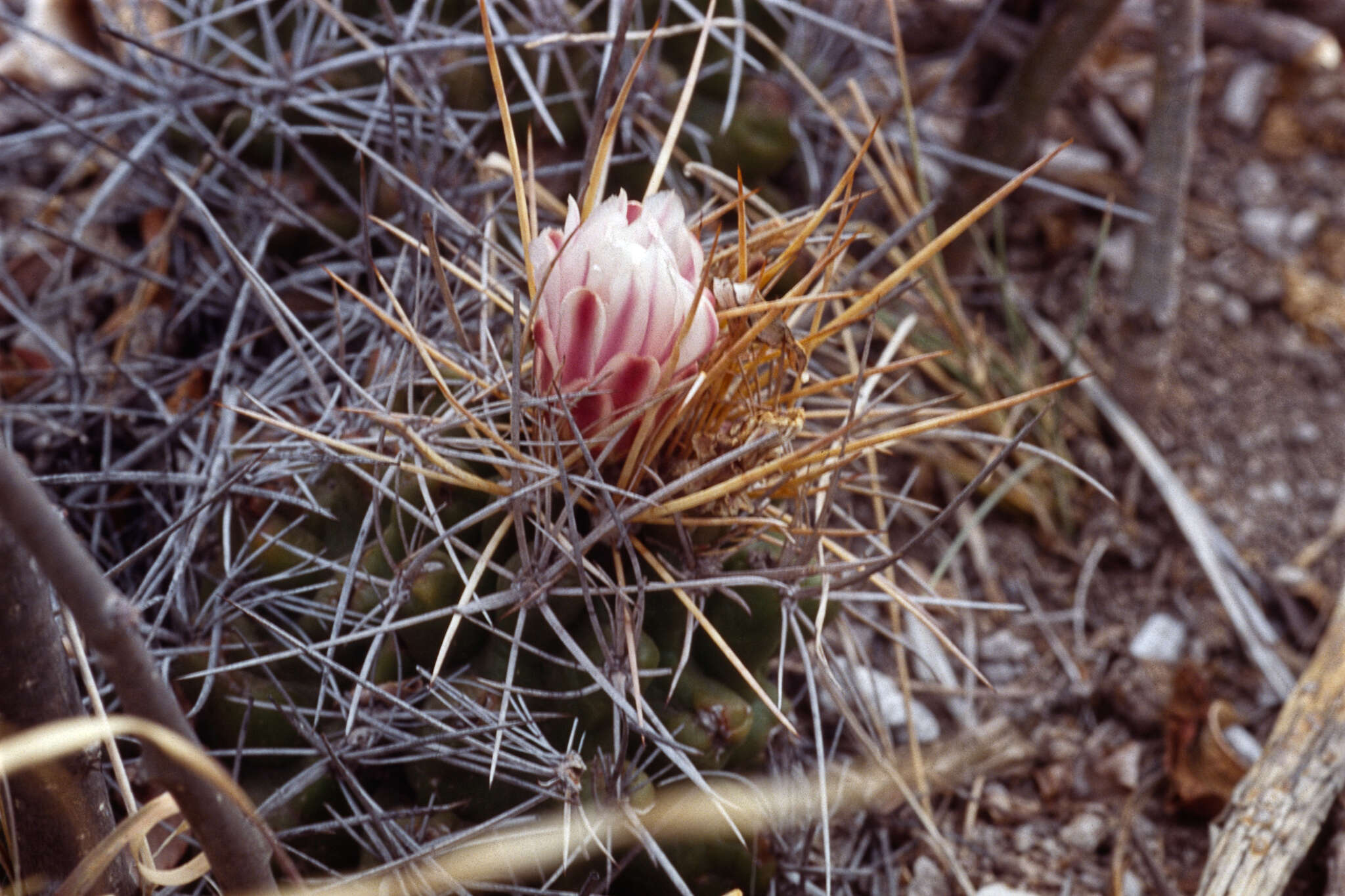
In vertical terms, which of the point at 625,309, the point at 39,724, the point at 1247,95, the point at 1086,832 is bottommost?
A: the point at 1086,832

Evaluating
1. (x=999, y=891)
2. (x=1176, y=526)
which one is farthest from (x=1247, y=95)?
(x=999, y=891)

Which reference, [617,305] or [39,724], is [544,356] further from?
[39,724]

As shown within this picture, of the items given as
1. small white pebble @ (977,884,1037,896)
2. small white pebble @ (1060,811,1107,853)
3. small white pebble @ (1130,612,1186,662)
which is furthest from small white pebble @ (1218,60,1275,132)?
small white pebble @ (977,884,1037,896)

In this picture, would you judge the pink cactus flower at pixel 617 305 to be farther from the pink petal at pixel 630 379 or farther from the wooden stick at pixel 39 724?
the wooden stick at pixel 39 724

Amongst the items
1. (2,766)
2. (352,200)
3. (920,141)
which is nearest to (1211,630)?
(920,141)

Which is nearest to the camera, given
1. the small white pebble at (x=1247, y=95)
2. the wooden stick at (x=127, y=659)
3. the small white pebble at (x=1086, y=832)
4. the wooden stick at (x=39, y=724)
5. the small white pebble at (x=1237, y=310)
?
the wooden stick at (x=127, y=659)

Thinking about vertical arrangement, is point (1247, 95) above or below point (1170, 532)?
above

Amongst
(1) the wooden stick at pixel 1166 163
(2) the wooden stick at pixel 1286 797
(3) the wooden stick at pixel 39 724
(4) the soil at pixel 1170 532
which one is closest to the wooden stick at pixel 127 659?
(3) the wooden stick at pixel 39 724

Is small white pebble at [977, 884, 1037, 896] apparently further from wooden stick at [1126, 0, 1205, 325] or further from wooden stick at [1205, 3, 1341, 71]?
wooden stick at [1205, 3, 1341, 71]
